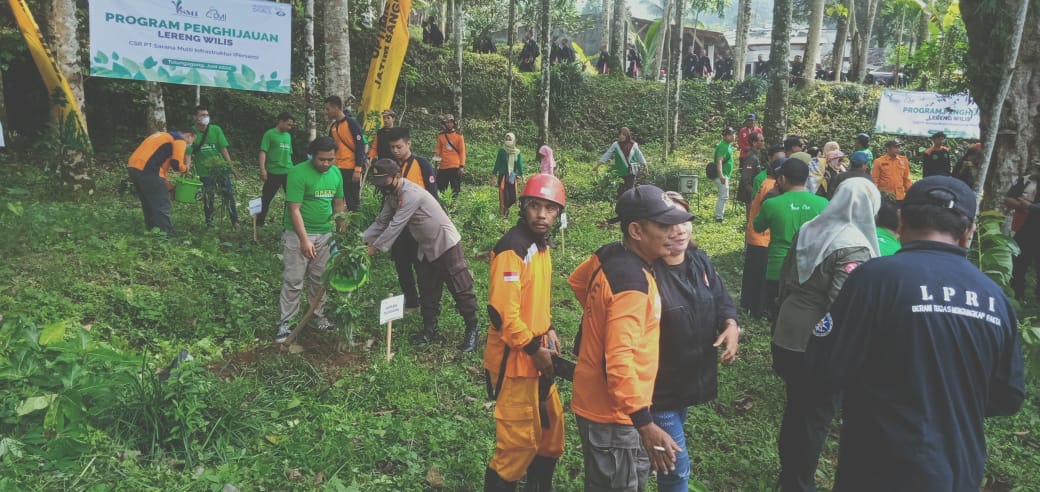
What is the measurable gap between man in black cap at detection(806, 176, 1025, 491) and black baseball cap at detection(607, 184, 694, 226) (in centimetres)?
72

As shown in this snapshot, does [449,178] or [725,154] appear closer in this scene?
[725,154]

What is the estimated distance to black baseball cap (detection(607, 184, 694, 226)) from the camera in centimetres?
263

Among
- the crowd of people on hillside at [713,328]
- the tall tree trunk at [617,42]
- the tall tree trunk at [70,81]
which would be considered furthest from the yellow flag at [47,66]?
the tall tree trunk at [617,42]

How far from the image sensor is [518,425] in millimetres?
3299

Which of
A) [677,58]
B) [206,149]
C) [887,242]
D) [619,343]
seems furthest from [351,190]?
[677,58]

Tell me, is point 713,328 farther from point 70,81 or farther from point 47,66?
point 70,81

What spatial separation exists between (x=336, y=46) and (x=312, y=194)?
5512mm

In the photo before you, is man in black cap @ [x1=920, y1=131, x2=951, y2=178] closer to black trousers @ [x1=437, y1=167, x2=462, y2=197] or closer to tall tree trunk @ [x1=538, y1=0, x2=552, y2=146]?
black trousers @ [x1=437, y1=167, x2=462, y2=197]

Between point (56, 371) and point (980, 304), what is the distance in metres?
4.97

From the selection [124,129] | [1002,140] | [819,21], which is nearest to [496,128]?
[124,129]

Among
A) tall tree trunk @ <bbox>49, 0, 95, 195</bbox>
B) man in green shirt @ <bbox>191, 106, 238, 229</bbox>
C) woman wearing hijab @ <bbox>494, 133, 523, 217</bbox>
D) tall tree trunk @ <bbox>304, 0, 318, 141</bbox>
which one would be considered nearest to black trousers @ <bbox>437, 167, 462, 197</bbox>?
woman wearing hijab @ <bbox>494, 133, 523, 217</bbox>

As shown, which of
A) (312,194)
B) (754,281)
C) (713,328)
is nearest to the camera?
(713,328)

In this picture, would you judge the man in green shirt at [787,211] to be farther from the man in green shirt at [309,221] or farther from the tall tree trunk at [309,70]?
the tall tree trunk at [309,70]

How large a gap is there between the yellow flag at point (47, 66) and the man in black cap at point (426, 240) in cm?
647
